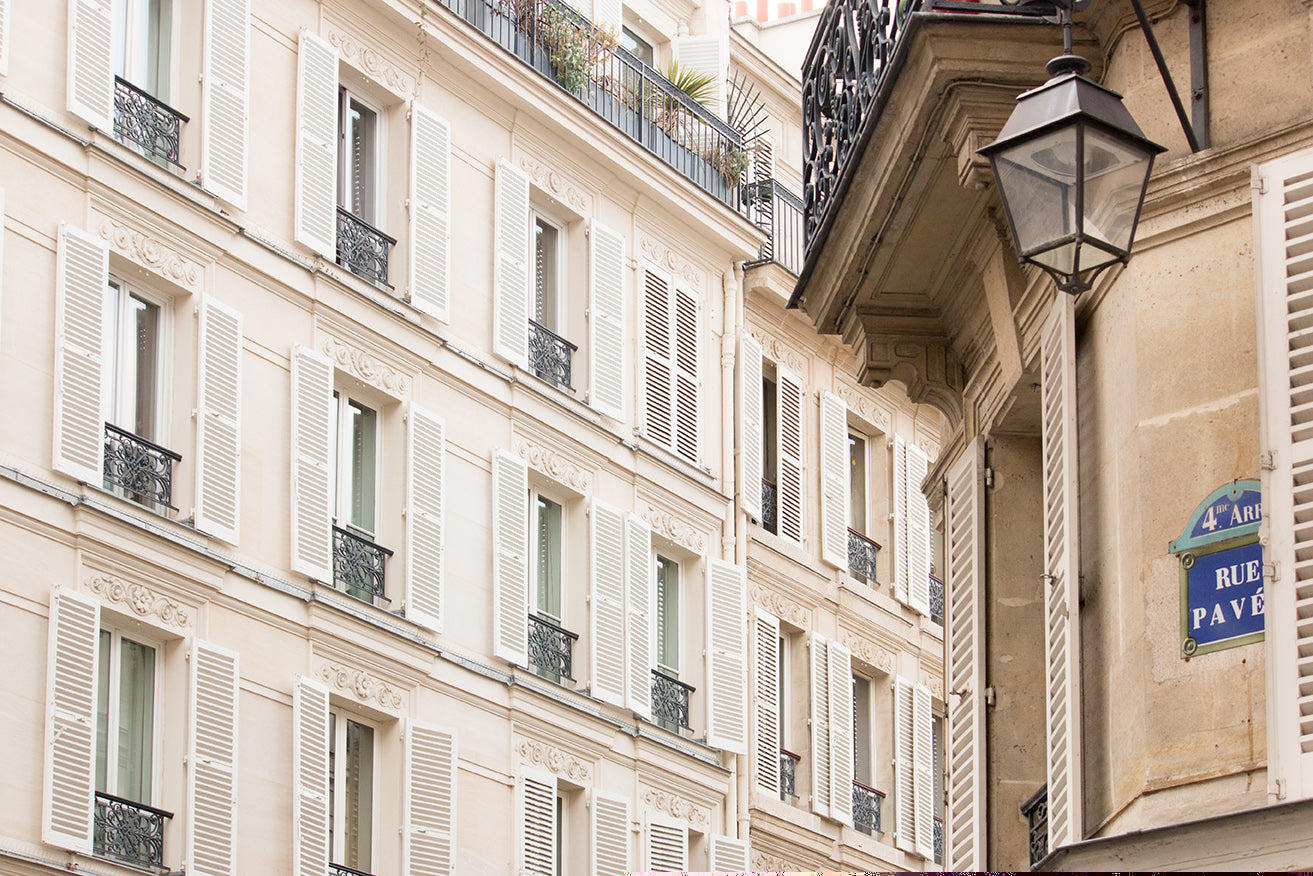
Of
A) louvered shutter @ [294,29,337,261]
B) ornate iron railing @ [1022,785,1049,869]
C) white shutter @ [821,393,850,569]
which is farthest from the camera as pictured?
white shutter @ [821,393,850,569]

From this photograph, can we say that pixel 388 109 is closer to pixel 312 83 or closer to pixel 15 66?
pixel 312 83

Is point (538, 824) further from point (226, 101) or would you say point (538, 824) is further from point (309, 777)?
point (226, 101)

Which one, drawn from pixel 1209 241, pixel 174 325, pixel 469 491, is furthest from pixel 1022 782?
pixel 469 491

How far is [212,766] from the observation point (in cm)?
1969

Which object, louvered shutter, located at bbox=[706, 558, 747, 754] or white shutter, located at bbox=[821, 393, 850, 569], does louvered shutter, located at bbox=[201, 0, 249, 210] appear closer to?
louvered shutter, located at bbox=[706, 558, 747, 754]

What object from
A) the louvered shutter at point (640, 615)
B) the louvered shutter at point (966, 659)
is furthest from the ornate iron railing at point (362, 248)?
the louvered shutter at point (966, 659)

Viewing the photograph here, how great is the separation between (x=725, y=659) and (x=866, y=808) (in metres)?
3.42

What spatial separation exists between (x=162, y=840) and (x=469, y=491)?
521cm

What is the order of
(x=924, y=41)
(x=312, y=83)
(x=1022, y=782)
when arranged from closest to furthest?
(x=924, y=41), (x=1022, y=782), (x=312, y=83)

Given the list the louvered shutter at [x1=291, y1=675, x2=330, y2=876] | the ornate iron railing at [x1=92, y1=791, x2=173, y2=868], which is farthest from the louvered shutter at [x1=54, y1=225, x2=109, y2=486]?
the louvered shutter at [x1=291, y1=675, x2=330, y2=876]

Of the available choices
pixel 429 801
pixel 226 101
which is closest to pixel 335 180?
pixel 226 101

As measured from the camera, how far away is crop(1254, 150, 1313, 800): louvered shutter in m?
7.80

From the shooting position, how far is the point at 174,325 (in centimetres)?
2052

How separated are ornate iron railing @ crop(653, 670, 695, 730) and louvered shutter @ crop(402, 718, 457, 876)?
11.8ft
